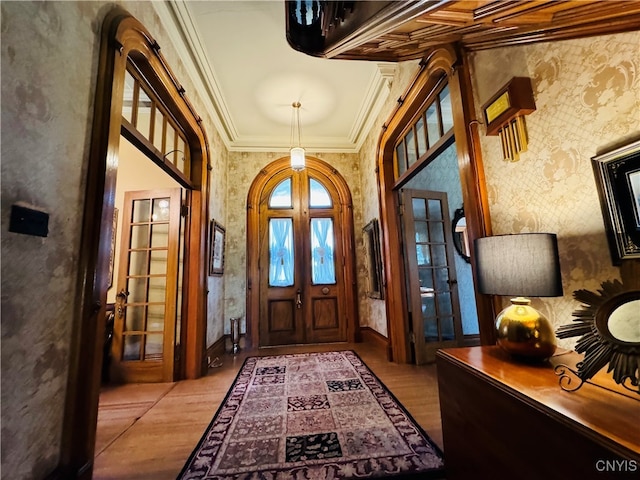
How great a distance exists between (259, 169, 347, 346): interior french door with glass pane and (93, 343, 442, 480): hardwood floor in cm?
109

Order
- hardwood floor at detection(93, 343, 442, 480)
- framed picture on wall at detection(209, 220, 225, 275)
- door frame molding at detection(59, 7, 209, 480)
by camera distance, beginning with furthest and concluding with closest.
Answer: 1. framed picture on wall at detection(209, 220, 225, 275)
2. hardwood floor at detection(93, 343, 442, 480)
3. door frame molding at detection(59, 7, 209, 480)

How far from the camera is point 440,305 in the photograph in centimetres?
348

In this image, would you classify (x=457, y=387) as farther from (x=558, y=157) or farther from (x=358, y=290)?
(x=358, y=290)

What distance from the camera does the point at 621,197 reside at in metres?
0.99

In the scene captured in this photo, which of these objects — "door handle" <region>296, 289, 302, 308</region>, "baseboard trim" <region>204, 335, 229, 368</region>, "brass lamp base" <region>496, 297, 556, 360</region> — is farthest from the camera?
"door handle" <region>296, 289, 302, 308</region>

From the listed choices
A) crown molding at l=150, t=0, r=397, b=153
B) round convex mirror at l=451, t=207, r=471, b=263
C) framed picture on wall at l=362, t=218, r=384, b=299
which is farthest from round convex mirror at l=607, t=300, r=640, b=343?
round convex mirror at l=451, t=207, r=471, b=263

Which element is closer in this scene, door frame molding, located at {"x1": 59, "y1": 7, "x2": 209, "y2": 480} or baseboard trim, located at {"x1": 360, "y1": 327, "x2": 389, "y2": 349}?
door frame molding, located at {"x1": 59, "y1": 7, "x2": 209, "y2": 480}

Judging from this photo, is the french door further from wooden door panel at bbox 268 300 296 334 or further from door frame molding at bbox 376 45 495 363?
wooden door panel at bbox 268 300 296 334

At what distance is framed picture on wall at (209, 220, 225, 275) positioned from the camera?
343 centimetres

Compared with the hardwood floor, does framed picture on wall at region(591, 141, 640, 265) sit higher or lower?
higher

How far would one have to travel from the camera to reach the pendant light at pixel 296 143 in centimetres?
350

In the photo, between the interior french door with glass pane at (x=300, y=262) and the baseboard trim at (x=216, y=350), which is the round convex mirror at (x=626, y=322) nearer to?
the baseboard trim at (x=216, y=350)

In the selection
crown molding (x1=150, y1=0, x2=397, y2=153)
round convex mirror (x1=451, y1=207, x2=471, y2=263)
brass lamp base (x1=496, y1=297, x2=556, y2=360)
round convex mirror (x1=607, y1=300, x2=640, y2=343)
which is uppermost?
crown molding (x1=150, y1=0, x2=397, y2=153)

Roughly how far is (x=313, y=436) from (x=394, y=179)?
9.37 feet
